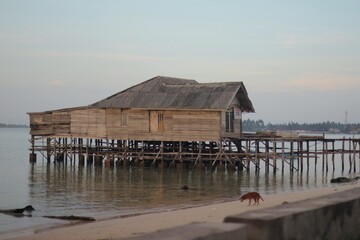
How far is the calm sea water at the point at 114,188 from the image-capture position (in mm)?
18406

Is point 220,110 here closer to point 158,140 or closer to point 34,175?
point 158,140

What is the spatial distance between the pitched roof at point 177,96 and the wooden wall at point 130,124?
1.49 feet

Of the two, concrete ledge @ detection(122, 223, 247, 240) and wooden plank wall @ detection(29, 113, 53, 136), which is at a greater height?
wooden plank wall @ detection(29, 113, 53, 136)

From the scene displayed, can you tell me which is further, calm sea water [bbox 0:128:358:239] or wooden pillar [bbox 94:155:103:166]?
wooden pillar [bbox 94:155:103:166]

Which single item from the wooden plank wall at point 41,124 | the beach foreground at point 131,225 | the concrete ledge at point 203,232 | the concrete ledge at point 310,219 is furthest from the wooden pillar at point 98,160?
the concrete ledge at point 203,232

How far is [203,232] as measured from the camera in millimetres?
3842

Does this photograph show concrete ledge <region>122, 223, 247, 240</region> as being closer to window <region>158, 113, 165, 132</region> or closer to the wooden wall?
the wooden wall

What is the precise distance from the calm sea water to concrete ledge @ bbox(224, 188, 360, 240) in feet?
30.1

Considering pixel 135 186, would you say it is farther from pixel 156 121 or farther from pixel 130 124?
pixel 130 124

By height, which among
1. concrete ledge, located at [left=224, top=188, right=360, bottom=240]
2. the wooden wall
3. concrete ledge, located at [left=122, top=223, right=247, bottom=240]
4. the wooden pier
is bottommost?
the wooden pier

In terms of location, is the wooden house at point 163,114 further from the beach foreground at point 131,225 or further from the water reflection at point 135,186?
the beach foreground at point 131,225

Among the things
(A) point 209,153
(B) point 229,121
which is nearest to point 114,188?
(A) point 209,153

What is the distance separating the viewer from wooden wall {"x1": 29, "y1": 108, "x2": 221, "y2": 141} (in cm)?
3472

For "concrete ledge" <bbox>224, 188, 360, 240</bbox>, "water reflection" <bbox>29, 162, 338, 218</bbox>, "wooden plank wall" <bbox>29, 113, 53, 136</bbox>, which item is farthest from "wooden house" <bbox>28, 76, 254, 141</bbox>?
"concrete ledge" <bbox>224, 188, 360, 240</bbox>
